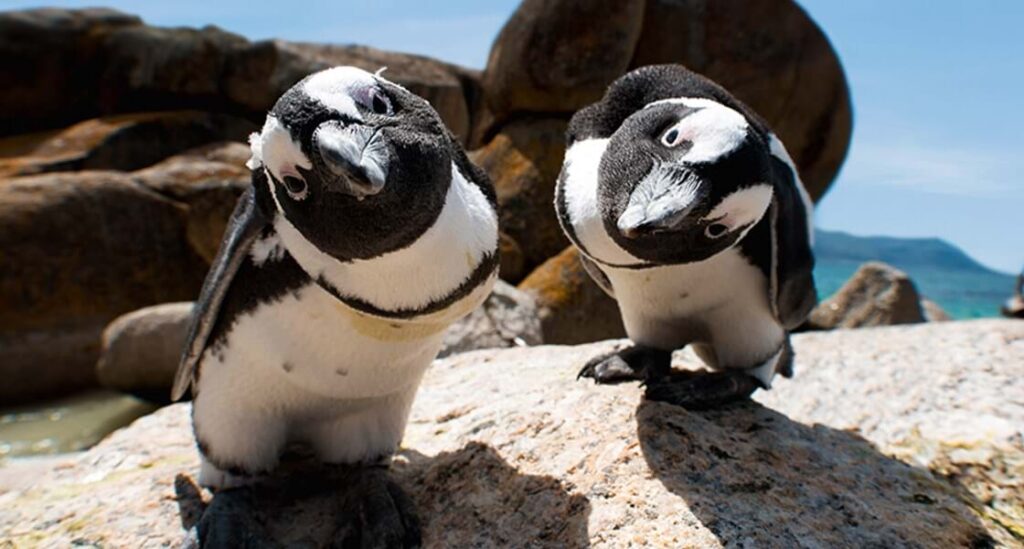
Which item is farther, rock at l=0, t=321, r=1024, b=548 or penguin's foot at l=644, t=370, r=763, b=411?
penguin's foot at l=644, t=370, r=763, b=411

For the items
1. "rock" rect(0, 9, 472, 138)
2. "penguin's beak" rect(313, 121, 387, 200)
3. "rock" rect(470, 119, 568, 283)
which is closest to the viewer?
"penguin's beak" rect(313, 121, 387, 200)

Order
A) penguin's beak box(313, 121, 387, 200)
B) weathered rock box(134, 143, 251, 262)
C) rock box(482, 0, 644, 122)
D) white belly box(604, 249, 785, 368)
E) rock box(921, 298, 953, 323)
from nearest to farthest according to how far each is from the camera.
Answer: penguin's beak box(313, 121, 387, 200), white belly box(604, 249, 785, 368), rock box(482, 0, 644, 122), weathered rock box(134, 143, 251, 262), rock box(921, 298, 953, 323)

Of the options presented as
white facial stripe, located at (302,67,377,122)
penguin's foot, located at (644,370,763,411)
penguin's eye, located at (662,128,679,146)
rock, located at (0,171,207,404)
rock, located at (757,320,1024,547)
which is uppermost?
white facial stripe, located at (302,67,377,122)

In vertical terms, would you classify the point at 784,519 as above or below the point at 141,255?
above

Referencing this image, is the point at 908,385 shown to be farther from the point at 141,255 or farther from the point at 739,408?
the point at 141,255

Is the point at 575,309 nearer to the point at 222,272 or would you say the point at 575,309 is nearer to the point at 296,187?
the point at 222,272

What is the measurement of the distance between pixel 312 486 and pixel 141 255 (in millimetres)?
4506

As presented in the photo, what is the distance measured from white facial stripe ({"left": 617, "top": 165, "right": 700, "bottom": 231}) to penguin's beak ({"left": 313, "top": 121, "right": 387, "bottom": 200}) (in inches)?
15.6

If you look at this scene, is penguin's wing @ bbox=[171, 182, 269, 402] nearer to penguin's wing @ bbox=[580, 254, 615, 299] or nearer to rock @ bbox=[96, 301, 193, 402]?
penguin's wing @ bbox=[580, 254, 615, 299]

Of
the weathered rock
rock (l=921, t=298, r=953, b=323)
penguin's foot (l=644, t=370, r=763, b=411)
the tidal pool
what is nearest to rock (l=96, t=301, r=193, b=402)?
the tidal pool

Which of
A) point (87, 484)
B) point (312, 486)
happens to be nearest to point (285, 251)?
point (312, 486)

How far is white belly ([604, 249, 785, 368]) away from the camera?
151 cm

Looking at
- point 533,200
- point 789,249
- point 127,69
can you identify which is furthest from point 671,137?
point 127,69

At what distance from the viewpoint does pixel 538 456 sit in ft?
4.75
